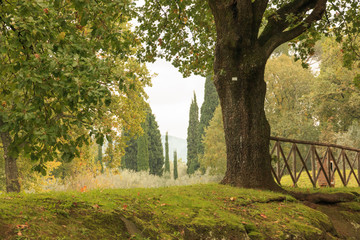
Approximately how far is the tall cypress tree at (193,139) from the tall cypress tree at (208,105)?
Result: 1119 millimetres

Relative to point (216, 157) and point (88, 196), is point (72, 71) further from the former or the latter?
point (216, 157)

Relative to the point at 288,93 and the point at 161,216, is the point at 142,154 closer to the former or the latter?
the point at 288,93

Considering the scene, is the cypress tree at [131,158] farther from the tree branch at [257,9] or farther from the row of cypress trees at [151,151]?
the tree branch at [257,9]

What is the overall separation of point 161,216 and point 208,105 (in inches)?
1314

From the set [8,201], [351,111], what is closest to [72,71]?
[8,201]

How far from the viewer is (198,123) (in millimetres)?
41562

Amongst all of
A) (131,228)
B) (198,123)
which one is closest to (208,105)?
(198,123)

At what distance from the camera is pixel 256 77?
29.4 ft

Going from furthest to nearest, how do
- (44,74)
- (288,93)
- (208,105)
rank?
(208,105) → (288,93) → (44,74)

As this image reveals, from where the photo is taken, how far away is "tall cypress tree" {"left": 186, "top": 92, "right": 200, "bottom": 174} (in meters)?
39.2

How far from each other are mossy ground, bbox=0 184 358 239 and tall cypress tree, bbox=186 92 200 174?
31.5 m

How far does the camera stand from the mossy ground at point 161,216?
4305mm

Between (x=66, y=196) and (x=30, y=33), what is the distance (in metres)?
2.67

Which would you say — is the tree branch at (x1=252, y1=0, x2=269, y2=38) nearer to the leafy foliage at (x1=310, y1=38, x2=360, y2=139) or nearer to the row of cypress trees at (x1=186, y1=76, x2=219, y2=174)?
the leafy foliage at (x1=310, y1=38, x2=360, y2=139)
